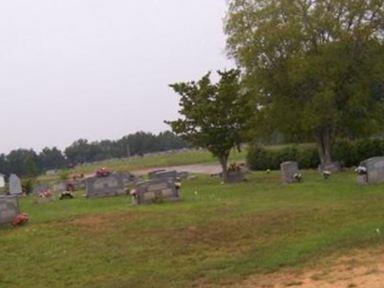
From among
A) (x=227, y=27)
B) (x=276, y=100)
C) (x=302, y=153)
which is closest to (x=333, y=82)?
(x=276, y=100)

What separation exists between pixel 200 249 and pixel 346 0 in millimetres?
28540

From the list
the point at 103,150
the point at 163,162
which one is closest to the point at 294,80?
the point at 163,162

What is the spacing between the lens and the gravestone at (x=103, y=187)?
3048 cm

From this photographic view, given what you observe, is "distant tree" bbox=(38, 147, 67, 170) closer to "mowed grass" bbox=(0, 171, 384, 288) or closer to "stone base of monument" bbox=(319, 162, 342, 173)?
"stone base of monument" bbox=(319, 162, 342, 173)

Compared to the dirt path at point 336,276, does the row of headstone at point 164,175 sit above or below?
above

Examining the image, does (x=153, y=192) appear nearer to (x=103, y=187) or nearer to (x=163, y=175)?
(x=163, y=175)

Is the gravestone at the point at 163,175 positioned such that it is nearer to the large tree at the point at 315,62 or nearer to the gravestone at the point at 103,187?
the gravestone at the point at 103,187

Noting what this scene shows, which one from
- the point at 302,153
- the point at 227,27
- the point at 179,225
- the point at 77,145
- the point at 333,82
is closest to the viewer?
the point at 179,225

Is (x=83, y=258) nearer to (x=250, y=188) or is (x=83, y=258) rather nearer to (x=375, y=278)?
(x=375, y=278)

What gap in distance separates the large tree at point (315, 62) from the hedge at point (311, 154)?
260cm

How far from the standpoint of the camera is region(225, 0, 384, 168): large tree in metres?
37.9

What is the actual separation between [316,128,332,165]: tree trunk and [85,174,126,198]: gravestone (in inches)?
577

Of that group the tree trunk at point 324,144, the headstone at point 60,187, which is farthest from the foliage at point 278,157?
the headstone at point 60,187

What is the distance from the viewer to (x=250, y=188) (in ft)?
93.5
